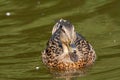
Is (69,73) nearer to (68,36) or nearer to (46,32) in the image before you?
(68,36)

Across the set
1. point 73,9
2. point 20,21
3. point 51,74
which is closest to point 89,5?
point 73,9

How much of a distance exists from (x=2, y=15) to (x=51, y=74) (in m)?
3.66

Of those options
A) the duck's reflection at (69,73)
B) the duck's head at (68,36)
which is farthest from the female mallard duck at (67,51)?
the duck's reflection at (69,73)

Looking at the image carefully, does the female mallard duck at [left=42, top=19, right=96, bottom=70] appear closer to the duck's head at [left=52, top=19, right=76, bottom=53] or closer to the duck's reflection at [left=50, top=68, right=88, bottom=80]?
the duck's head at [left=52, top=19, right=76, bottom=53]

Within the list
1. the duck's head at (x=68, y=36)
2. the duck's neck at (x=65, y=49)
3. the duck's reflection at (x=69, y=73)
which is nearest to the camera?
the duck's reflection at (x=69, y=73)

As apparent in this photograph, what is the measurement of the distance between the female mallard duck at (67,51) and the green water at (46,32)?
195 millimetres

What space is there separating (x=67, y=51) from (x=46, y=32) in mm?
1856

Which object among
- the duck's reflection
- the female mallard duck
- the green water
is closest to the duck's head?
the female mallard duck

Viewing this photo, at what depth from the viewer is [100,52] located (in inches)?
493

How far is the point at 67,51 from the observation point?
12.0 meters

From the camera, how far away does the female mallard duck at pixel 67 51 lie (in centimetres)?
1179

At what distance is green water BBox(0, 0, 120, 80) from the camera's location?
11.6 metres

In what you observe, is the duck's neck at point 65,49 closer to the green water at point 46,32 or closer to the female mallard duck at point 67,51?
the female mallard duck at point 67,51

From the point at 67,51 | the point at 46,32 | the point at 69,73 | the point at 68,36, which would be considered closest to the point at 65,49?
the point at 67,51
